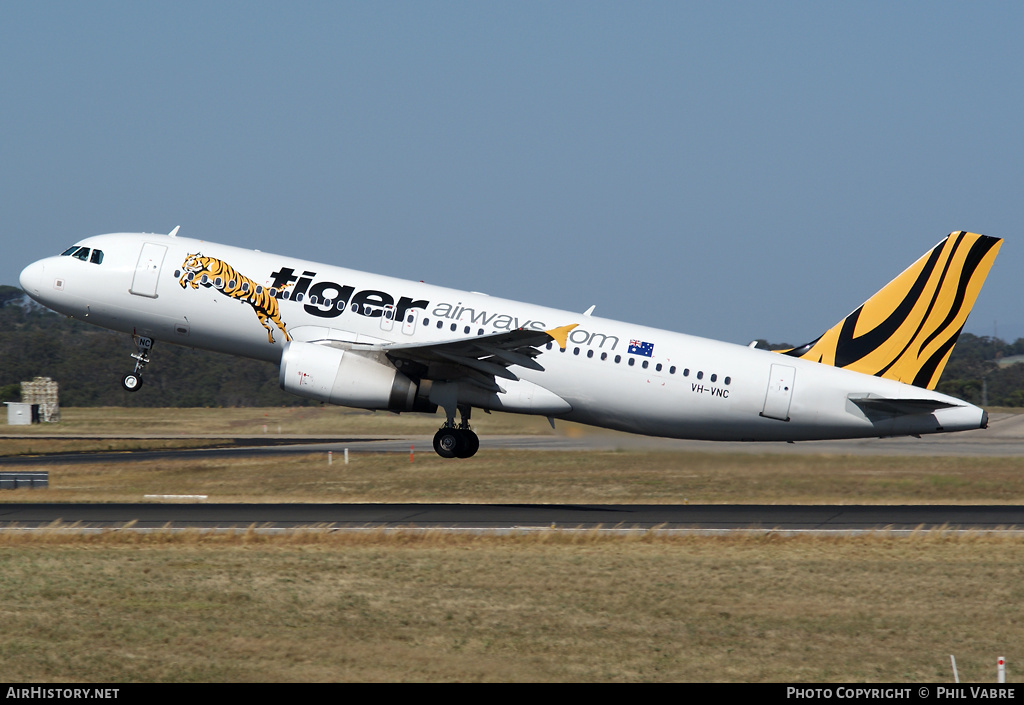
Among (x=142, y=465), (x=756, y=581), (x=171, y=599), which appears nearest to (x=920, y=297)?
(x=756, y=581)

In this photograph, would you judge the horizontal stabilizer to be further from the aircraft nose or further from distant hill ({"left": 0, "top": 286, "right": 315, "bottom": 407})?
distant hill ({"left": 0, "top": 286, "right": 315, "bottom": 407})

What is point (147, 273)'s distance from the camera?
31.3 m

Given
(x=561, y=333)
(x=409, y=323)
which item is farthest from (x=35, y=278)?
(x=561, y=333)

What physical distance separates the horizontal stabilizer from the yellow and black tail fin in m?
1.39

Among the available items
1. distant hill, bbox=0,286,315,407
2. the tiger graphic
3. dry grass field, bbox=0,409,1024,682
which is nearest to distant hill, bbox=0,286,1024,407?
distant hill, bbox=0,286,315,407

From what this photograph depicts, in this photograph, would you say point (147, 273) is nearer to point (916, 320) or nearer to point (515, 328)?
point (515, 328)

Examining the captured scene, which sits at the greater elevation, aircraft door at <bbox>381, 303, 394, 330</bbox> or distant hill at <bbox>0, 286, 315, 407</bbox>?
aircraft door at <bbox>381, 303, 394, 330</bbox>

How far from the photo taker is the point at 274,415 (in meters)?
93.4

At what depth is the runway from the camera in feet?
99.4

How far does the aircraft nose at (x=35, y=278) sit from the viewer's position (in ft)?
106

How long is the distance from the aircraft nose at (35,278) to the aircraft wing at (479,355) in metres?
10.4

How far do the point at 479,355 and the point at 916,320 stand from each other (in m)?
13.4

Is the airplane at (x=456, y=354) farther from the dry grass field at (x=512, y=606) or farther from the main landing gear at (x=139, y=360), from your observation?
the dry grass field at (x=512, y=606)
